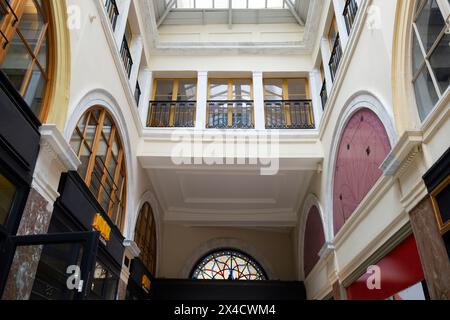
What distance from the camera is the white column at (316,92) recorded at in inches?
294

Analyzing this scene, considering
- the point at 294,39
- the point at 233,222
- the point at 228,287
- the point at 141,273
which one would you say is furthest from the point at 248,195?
the point at 294,39

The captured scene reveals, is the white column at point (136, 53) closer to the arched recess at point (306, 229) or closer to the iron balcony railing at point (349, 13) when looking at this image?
the iron balcony railing at point (349, 13)

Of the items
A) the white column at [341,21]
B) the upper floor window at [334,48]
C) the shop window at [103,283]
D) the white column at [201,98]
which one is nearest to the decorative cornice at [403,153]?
the white column at [341,21]

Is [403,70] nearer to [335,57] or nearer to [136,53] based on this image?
[335,57]

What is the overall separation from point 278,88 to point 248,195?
2.69 m

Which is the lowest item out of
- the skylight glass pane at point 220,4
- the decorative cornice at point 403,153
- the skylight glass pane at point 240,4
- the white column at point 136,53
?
the decorative cornice at point 403,153

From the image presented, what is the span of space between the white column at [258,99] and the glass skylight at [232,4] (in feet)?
7.32

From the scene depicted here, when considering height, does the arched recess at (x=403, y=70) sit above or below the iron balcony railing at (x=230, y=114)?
below

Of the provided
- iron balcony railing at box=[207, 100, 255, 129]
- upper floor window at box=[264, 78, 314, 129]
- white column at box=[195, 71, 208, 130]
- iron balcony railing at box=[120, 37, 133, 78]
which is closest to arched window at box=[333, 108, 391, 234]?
upper floor window at box=[264, 78, 314, 129]

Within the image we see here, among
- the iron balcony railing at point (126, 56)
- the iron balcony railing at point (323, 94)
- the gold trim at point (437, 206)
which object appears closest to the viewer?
the gold trim at point (437, 206)

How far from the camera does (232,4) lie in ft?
30.7

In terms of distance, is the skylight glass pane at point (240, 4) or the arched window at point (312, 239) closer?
the arched window at point (312, 239)

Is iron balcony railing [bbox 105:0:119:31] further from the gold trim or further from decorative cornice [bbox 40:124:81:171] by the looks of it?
the gold trim

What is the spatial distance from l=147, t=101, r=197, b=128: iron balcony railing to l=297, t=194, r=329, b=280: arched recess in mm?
3110
